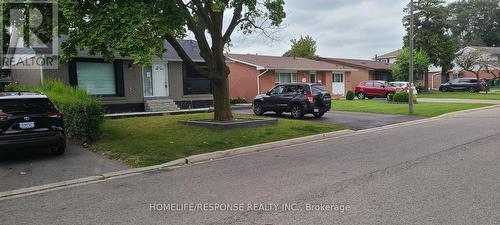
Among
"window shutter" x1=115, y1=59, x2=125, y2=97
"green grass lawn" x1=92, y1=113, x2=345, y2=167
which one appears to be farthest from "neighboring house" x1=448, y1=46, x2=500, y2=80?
"green grass lawn" x1=92, y1=113, x2=345, y2=167

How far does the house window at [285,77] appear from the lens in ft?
120

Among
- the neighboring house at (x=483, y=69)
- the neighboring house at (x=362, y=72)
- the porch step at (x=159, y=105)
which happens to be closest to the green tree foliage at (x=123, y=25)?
the porch step at (x=159, y=105)

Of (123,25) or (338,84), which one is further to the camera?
(338,84)

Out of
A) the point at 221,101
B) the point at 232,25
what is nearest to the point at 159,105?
the point at 221,101

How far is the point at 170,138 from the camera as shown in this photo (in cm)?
1304

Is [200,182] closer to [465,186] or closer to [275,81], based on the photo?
[465,186]

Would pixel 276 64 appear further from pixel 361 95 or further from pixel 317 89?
pixel 317 89

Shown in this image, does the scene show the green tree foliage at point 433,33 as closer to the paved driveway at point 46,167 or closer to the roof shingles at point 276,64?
the roof shingles at point 276,64

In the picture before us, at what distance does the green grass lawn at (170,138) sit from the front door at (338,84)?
1018 inches

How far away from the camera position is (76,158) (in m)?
10.8

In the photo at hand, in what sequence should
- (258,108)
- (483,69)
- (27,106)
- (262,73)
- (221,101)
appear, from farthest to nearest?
(483,69), (262,73), (258,108), (221,101), (27,106)

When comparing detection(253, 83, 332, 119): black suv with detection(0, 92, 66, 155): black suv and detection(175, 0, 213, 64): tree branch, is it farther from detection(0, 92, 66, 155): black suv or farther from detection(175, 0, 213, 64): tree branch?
detection(0, 92, 66, 155): black suv

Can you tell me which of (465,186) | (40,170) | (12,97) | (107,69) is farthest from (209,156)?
(107,69)

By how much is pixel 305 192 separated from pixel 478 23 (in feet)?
342
